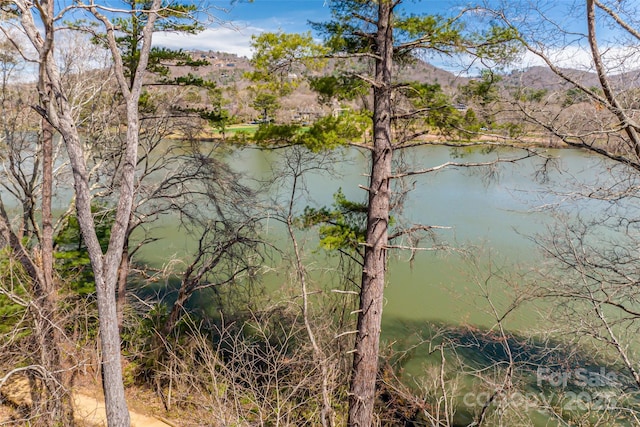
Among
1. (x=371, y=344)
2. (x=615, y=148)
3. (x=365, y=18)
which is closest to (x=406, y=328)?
(x=371, y=344)

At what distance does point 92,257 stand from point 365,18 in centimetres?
495

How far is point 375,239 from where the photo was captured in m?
5.82

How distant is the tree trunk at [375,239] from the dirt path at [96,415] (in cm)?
388

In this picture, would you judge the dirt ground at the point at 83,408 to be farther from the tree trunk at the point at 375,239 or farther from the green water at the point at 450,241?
the green water at the point at 450,241

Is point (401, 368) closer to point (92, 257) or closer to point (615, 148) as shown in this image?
point (615, 148)

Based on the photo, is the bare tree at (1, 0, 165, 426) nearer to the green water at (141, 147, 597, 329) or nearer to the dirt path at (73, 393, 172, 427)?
the dirt path at (73, 393, 172, 427)

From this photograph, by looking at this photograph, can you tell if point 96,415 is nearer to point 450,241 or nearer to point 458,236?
point 450,241

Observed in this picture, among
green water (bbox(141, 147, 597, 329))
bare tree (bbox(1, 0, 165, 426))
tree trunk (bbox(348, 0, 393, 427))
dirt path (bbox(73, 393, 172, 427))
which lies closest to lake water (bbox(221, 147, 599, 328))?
green water (bbox(141, 147, 597, 329))

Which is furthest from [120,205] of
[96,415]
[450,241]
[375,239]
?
[450,241]

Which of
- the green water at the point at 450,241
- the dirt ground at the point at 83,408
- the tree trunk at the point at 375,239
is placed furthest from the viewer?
the green water at the point at 450,241

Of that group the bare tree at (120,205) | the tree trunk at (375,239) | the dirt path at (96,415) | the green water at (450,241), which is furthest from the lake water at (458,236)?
the dirt path at (96,415)

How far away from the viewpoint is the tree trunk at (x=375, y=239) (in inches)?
219

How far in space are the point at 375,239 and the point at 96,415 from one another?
6245 millimetres

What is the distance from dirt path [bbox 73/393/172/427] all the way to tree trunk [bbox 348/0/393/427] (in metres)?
3.88
